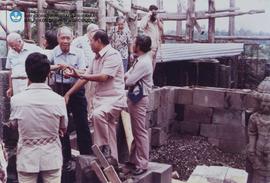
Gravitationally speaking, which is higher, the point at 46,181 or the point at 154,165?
the point at 46,181

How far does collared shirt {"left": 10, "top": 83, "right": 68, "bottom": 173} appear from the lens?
12.1 feet

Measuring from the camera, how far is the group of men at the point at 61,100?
3713 mm

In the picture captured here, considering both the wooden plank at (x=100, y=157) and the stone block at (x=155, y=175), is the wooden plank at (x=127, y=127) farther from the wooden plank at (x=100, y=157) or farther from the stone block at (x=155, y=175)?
the wooden plank at (x=100, y=157)

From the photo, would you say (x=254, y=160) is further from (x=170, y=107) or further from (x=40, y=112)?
(x=170, y=107)

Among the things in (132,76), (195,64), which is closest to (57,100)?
(132,76)

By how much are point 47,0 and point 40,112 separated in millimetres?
7925

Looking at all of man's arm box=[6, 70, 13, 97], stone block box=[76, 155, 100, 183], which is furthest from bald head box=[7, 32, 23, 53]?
stone block box=[76, 155, 100, 183]

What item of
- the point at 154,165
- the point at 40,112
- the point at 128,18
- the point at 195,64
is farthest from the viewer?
the point at 195,64

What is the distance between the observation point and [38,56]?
372 cm

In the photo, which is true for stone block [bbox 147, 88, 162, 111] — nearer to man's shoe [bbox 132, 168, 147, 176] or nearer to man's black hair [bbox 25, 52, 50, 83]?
man's shoe [bbox 132, 168, 147, 176]

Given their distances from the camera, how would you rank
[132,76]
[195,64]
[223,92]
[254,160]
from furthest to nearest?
[195,64] < [223,92] < [254,160] < [132,76]

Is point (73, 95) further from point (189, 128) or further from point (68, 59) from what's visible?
point (189, 128)

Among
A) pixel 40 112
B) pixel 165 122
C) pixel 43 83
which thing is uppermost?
pixel 43 83

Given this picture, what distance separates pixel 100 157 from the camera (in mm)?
4809
